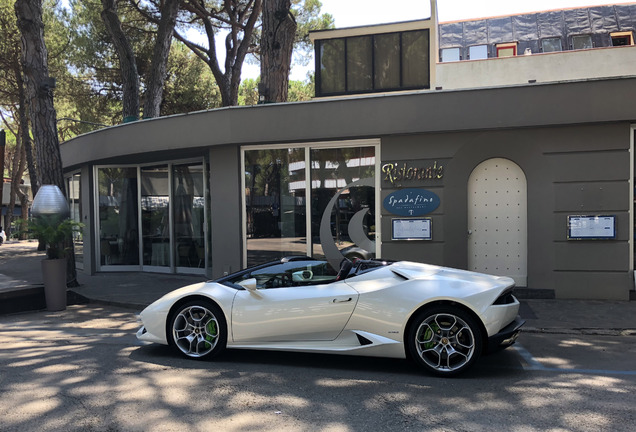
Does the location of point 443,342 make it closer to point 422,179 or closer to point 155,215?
point 422,179

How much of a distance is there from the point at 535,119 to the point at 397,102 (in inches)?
95.2

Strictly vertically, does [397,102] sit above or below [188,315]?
above

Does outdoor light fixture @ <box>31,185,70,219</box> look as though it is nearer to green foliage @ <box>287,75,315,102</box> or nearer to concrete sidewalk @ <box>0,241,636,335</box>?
concrete sidewalk @ <box>0,241,636,335</box>

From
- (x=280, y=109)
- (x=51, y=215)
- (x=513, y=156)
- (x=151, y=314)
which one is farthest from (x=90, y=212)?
(x=513, y=156)

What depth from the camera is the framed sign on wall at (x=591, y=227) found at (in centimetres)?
823

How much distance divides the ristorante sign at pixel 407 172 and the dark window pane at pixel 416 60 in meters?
4.67

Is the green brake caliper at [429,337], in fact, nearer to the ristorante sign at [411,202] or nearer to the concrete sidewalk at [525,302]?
the concrete sidewalk at [525,302]

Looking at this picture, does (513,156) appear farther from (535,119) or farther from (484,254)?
(484,254)

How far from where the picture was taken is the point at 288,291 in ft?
16.4

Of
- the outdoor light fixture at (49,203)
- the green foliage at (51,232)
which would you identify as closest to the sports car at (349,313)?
the green foliage at (51,232)

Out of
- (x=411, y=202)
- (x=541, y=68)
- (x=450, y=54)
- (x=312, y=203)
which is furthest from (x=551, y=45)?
(x=312, y=203)

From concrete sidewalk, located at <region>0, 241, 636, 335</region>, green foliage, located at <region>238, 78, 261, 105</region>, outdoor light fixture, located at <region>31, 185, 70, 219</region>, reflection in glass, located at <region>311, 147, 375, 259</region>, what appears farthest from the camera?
green foliage, located at <region>238, 78, 261, 105</region>

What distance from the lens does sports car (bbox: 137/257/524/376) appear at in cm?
450

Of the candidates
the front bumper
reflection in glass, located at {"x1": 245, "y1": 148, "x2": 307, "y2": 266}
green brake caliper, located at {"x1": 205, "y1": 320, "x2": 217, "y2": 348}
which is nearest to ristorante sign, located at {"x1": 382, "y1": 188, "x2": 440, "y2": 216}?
reflection in glass, located at {"x1": 245, "y1": 148, "x2": 307, "y2": 266}
